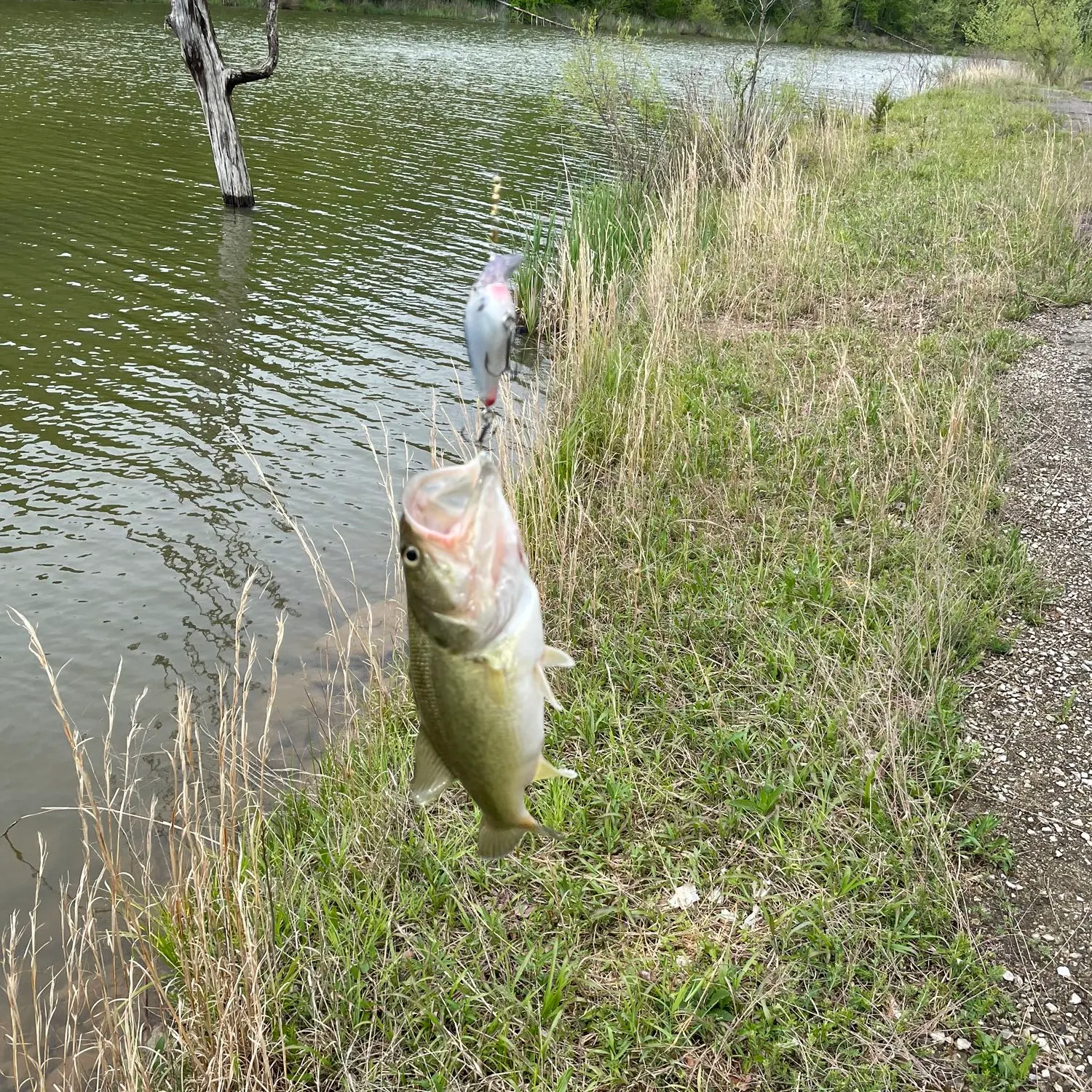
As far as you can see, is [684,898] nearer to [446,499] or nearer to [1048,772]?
[1048,772]

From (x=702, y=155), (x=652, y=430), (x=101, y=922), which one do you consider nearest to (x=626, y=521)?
(x=652, y=430)

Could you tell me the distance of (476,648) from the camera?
44.1 inches

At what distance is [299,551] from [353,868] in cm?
376

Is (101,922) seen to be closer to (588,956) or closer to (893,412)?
(588,956)

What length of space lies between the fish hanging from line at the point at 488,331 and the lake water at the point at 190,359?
16 centimetres

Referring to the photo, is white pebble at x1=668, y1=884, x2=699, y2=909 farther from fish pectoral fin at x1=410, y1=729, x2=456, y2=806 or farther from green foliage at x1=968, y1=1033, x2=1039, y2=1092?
fish pectoral fin at x1=410, y1=729, x2=456, y2=806

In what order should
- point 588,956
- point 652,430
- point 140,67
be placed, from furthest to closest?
point 140,67
point 652,430
point 588,956

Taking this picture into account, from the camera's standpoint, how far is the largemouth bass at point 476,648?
1012 millimetres

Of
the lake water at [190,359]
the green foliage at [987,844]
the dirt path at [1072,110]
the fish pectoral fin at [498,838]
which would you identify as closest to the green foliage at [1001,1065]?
the green foliage at [987,844]

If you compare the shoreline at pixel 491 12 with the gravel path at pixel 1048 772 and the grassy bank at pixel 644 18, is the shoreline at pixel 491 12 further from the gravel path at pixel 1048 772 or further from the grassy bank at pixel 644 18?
the gravel path at pixel 1048 772

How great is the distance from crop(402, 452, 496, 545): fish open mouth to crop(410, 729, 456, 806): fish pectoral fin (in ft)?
1.25

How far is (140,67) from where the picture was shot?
23.7 meters

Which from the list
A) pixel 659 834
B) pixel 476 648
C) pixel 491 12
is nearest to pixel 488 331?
pixel 476 648

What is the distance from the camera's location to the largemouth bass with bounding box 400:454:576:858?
101cm
